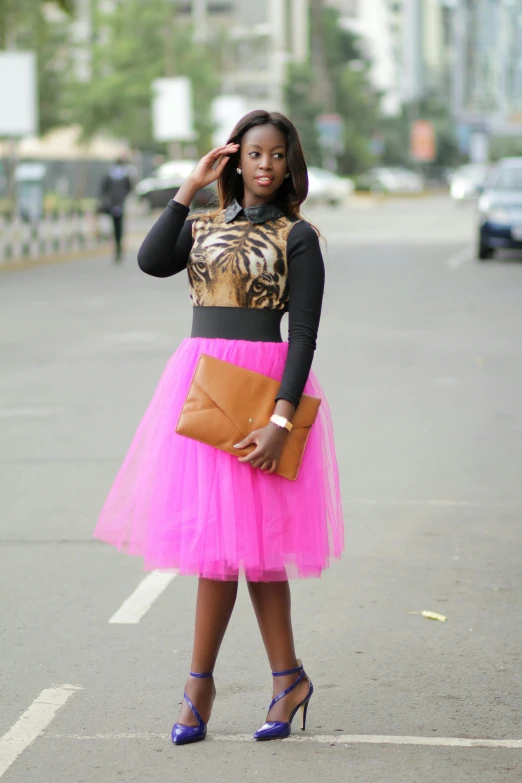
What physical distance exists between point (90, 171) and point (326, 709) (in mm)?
55963

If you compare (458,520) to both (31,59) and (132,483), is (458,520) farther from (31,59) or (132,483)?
(31,59)

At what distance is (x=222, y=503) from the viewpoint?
3.76 m

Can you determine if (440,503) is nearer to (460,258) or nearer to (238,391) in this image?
(238,391)

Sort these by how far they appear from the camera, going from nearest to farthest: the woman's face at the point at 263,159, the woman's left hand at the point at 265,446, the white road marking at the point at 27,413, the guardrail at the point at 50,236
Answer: the woman's left hand at the point at 265,446 → the woman's face at the point at 263,159 → the white road marking at the point at 27,413 → the guardrail at the point at 50,236

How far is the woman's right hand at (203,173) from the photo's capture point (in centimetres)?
382

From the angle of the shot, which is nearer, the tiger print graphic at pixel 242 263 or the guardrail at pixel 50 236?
the tiger print graphic at pixel 242 263

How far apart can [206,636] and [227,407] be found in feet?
2.13

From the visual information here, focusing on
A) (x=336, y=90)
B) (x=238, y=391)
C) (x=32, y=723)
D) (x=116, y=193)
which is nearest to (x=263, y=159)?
(x=238, y=391)

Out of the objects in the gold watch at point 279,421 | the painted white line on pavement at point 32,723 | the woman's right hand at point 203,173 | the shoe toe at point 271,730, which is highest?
the woman's right hand at point 203,173

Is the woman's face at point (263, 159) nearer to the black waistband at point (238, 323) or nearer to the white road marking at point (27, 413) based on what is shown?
the black waistband at point (238, 323)

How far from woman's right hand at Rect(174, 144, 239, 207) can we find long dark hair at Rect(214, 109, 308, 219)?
3cm

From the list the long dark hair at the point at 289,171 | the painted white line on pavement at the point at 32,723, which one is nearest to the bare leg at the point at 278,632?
the painted white line on pavement at the point at 32,723

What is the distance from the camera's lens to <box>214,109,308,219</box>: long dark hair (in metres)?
3.85

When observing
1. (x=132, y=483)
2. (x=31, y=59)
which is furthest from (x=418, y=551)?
(x=31, y=59)
